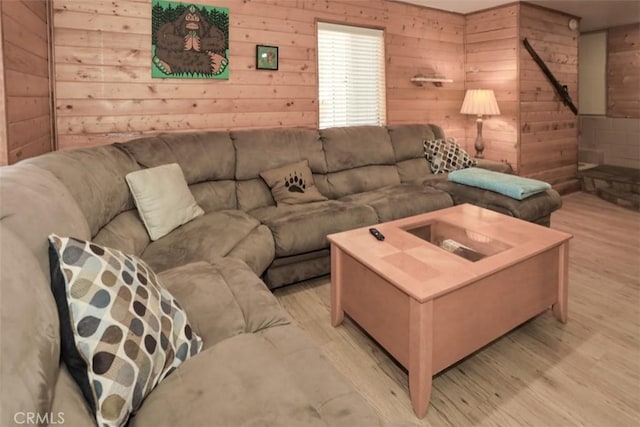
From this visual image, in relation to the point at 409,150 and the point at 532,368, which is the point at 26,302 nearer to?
the point at 532,368

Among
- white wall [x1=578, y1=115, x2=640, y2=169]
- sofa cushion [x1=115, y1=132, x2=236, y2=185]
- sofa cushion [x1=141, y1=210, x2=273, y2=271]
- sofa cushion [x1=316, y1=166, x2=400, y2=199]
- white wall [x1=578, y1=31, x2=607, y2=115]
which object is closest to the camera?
sofa cushion [x1=141, y1=210, x2=273, y2=271]

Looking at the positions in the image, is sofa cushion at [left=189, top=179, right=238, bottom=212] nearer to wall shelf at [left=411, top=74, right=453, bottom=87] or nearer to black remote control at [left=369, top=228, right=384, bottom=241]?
black remote control at [left=369, top=228, right=384, bottom=241]

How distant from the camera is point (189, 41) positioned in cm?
318

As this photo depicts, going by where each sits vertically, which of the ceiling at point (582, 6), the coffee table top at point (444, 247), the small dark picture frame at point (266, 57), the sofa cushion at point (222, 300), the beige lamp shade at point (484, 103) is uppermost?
the ceiling at point (582, 6)

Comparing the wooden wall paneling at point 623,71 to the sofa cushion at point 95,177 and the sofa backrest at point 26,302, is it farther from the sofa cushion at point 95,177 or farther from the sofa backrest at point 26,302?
the sofa backrest at point 26,302

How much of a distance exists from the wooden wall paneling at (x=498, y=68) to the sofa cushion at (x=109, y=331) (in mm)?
4575

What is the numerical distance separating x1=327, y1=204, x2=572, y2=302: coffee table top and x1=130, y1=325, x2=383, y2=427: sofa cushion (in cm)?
57

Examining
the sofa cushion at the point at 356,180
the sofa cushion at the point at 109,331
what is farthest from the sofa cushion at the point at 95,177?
the sofa cushion at the point at 356,180

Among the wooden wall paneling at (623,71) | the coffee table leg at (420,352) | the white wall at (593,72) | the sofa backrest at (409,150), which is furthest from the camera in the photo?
the white wall at (593,72)

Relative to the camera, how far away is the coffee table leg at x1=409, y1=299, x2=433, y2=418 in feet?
5.02

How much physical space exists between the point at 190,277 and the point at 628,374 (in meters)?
2.05

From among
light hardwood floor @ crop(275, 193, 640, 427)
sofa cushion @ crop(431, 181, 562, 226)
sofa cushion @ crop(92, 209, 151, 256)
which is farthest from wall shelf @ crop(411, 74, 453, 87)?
sofa cushion @ crop(92, 209, 151, 256)

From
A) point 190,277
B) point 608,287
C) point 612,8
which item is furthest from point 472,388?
point 612,8

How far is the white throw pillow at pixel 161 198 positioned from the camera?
2.29 metres
